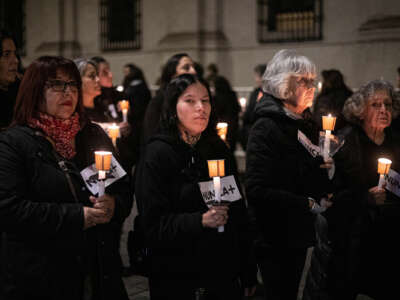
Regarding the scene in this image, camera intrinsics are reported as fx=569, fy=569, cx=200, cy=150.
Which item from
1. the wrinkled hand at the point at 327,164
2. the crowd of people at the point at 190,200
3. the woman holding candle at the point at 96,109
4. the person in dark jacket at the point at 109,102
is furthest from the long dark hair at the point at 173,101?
the person in dark jacket at the point at 109,102

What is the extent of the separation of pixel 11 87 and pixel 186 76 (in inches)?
54.6

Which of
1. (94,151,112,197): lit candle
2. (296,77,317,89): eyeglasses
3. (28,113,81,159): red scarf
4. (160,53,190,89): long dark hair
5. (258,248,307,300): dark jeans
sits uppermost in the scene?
(160,53,190,89): long dark hair

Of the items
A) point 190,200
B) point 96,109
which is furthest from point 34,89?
point 96,109

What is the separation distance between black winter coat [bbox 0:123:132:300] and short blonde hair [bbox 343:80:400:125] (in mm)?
2362

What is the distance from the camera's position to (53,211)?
2.71 meters

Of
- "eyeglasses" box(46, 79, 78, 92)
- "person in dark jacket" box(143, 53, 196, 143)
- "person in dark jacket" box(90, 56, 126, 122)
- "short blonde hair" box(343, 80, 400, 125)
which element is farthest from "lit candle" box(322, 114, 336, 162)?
"person in dark jacket" box(90, 56, 126, 122)

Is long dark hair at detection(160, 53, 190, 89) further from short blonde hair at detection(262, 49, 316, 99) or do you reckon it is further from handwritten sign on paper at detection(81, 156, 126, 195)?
handwritten sign on paper at detection(81, 156, 126, 195)

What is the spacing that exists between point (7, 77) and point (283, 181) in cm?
200

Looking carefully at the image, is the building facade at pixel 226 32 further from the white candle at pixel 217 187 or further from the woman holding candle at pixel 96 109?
the white candle at pixel 217 187

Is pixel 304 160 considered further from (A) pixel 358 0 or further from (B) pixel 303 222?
(A) pixel 358 0

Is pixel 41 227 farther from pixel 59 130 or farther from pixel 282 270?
pixel 282 270

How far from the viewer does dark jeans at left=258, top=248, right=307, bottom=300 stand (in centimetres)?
353

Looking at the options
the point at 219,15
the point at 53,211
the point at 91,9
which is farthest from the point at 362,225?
the point at 91,9

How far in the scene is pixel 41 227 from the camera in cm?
269
